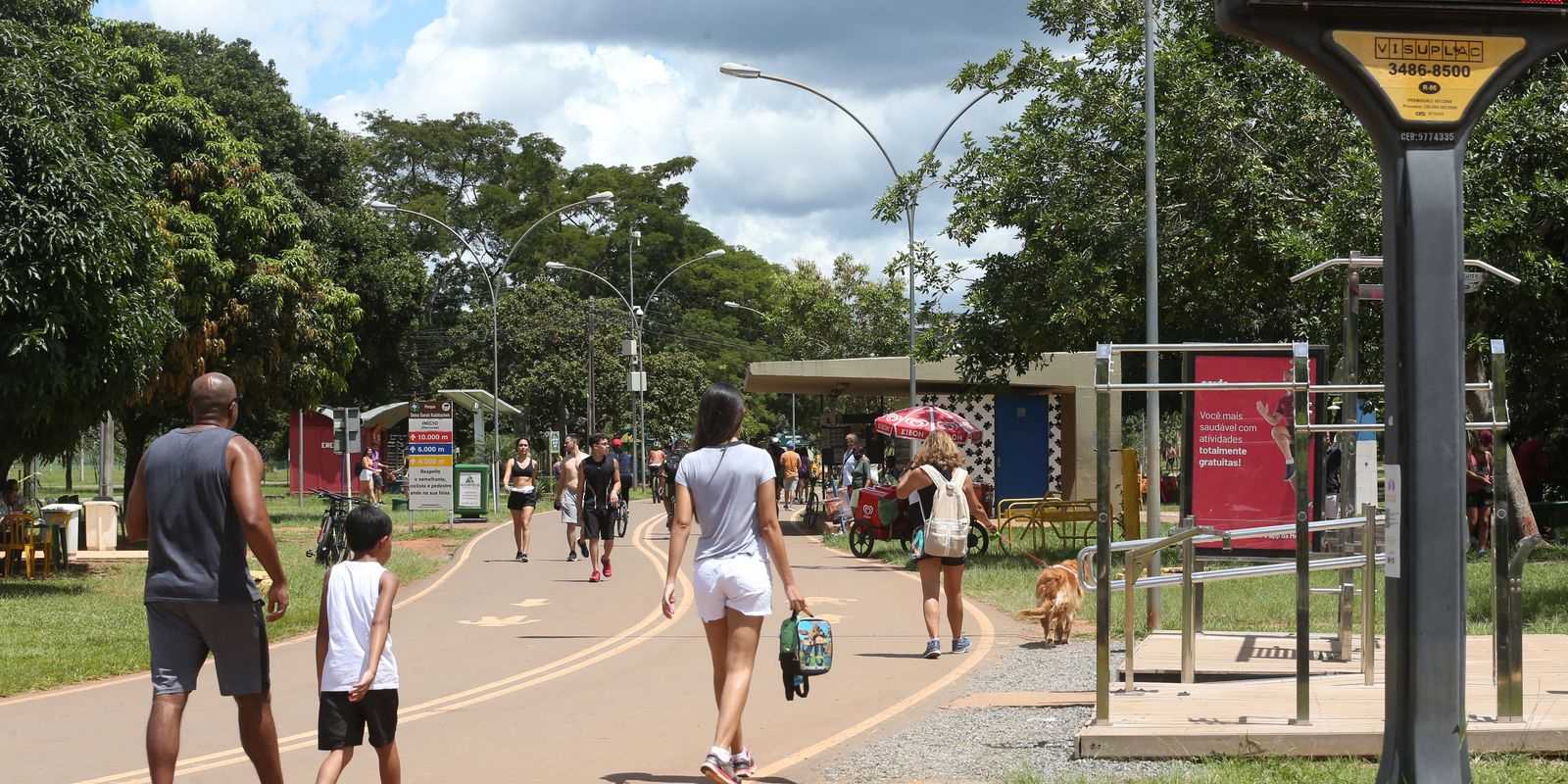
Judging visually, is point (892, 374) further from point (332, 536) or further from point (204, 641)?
point (204, 641)

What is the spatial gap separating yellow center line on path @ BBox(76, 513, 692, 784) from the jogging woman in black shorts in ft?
17.6

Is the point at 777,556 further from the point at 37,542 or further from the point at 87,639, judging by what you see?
the point at 37,542

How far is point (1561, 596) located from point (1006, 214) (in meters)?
9.74

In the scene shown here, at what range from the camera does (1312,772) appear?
691cm

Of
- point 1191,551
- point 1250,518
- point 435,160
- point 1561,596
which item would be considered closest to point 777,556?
point 1191,551

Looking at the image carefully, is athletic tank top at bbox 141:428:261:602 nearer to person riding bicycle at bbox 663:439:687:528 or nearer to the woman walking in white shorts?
the woman walking in white shorts

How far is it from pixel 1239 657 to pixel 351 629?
21.4 feet

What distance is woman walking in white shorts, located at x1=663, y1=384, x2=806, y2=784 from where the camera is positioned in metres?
6.92

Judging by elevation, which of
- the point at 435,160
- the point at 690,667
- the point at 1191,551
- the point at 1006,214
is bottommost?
the point at 690,667

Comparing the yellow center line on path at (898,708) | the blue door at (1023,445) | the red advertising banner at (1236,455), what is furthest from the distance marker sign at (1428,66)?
the blue door at (1023,445)

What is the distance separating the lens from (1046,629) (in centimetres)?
1249

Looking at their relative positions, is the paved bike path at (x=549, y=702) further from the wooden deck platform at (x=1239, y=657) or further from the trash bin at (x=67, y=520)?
the trash bin at (x=67, y=520)

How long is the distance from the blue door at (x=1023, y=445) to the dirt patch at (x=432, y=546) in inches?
522

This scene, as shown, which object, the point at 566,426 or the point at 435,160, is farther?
the point at 435,160
